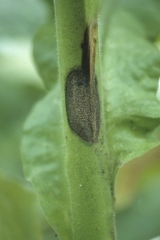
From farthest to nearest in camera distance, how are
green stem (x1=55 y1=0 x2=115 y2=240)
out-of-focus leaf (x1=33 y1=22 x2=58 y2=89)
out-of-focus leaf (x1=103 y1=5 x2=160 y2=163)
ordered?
1. out-of-focus leaf (x1=33 y1=22 x2=58 y2=89)
2. out-of-focus leaf (x1=103 y1=5 x2=160 y2=163)
3. green stem (x1=55 y1=0 x2=115 y2=240)

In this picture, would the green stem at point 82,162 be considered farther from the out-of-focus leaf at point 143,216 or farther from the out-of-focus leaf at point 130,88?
the out-of-focus leaf at point 143,216

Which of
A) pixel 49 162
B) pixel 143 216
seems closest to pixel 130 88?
pixel 49 162

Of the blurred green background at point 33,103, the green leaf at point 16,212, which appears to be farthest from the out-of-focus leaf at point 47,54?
the green leaf at point 16,212

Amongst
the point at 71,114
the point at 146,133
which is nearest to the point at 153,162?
the point at 146,133

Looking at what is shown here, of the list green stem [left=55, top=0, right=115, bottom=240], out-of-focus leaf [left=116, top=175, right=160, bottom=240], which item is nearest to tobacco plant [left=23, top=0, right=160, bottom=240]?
green stem [left=55, top=0, right=115, bottom=240]

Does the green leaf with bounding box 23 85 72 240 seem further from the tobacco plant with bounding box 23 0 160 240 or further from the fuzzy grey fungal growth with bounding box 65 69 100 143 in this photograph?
the fuzzy grey fungal growth with bounding box 65 69 100 143

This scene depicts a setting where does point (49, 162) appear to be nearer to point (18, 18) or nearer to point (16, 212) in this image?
point (16, 212)

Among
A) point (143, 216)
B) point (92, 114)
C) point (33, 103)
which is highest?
point (92, 114)
